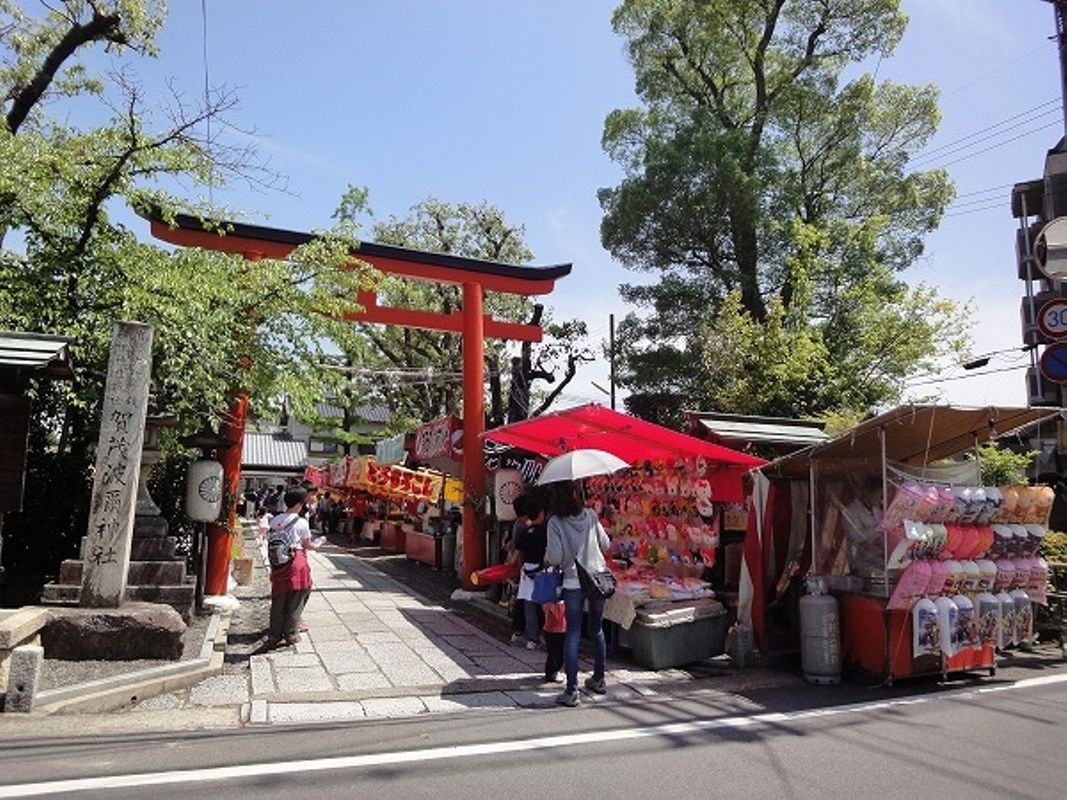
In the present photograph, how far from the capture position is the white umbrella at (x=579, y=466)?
8524 millimetres

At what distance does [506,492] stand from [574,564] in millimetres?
6206

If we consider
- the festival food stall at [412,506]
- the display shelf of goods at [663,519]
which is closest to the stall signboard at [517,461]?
the festival food stall at [412,506]

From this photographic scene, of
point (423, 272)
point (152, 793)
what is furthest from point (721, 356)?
point (152, 793)

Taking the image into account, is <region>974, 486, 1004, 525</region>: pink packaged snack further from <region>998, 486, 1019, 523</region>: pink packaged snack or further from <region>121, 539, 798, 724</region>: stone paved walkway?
<region>121, 539, 798, 724</region>: stone paved walkway

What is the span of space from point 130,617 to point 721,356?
16.3 m

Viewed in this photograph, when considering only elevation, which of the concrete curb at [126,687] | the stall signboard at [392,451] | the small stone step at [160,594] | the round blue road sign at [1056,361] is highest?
the round blue road sign at [1056,361]

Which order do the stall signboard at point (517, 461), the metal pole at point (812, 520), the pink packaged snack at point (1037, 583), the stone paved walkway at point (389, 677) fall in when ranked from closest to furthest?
the stone paved walkway at point (389, 677) < the pink packaged snack at point (1037, 583) < the metal pole at point (812, 520) < the stall signboard at point (517, 461)

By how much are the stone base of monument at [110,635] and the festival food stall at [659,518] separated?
5.12 metres

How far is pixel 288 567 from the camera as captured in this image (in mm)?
9109

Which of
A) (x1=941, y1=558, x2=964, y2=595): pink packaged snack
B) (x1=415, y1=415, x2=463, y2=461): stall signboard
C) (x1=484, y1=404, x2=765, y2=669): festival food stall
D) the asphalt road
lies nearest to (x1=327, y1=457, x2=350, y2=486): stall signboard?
(x1=415, y1=415, x2=463, y2=461): stall signboard

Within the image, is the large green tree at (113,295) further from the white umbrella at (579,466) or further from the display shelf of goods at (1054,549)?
the display shelf of goods at (1054,549)

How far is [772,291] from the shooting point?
24359mm

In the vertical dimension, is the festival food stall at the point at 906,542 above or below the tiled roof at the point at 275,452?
below

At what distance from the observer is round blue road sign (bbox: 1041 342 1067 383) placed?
396 inches
